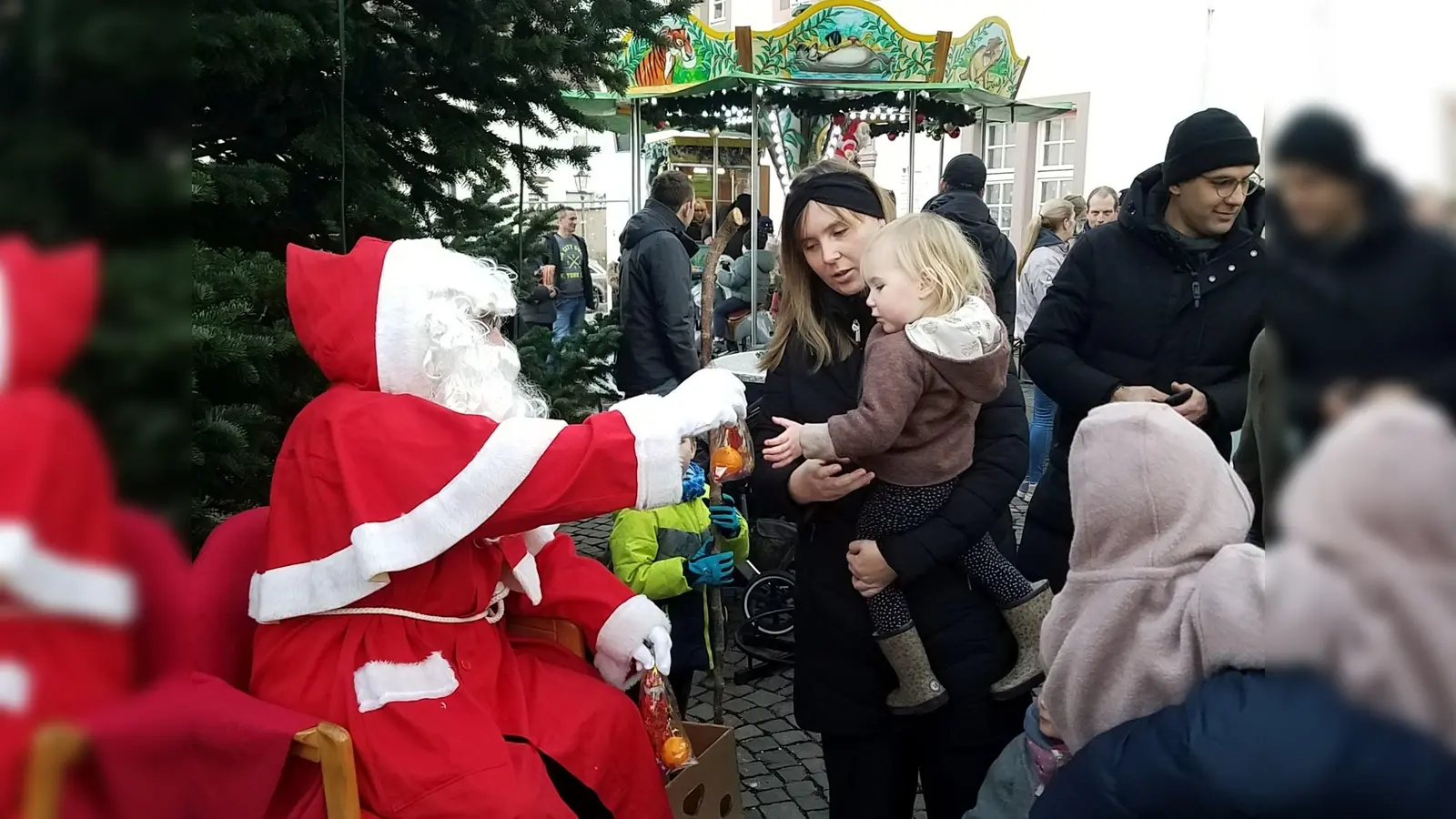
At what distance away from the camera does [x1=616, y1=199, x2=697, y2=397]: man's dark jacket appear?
4.60 meters

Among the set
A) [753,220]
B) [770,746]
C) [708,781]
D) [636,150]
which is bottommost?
[770,746]

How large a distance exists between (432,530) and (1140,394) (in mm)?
1267

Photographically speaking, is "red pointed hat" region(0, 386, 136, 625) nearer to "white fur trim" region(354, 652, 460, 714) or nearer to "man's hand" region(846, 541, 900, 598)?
"white fur trim" region(354, 652, 460, 714)

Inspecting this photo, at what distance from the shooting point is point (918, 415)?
1.85m

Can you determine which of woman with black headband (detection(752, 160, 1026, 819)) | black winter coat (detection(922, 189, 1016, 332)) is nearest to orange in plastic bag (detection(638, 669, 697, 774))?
woman with black headband (detection(752, 160, 1026, 819))

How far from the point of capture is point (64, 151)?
0.83 feet

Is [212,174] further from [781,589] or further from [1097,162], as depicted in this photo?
[781,589]

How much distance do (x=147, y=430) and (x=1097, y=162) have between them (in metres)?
0.76

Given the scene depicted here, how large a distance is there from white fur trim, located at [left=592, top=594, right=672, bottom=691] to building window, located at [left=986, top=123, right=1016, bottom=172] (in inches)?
354

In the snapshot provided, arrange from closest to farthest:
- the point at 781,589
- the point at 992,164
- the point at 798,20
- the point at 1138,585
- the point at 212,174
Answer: the point at 1138,585 < the point at 212,174 < the point at 781,589 < the point at 798,20 < the point at 992,164

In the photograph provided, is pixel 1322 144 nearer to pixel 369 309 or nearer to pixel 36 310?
pixel 36 310

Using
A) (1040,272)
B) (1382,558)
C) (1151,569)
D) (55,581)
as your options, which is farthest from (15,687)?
(1040,272)


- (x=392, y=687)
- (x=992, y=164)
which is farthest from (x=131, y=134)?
(x=992, y=164)

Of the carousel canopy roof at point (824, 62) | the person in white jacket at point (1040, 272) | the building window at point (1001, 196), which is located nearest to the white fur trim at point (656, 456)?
the person in white jacket at point (1040, 272)
